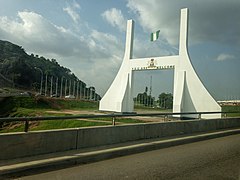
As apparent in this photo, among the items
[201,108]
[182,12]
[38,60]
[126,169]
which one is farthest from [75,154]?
[38,60]

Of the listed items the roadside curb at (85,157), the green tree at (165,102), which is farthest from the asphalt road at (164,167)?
the green tree at (165,102)

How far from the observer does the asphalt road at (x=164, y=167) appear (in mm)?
6977

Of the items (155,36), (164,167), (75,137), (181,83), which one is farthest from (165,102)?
(164,167)

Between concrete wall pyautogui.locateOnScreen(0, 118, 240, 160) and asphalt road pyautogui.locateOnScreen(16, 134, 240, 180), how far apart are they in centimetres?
110

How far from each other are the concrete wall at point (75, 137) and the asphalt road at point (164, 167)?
1.10 m

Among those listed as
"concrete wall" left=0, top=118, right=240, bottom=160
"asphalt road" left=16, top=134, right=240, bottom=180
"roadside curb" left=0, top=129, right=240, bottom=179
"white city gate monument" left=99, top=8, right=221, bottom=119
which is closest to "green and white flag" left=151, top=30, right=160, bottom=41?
"white city gate monument" left=99, top=8, right=221, bottom=119

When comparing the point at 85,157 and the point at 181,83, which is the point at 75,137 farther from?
the point at 181,83

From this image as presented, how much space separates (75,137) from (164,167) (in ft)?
8.85

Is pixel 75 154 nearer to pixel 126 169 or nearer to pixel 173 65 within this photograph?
pixel 126 169

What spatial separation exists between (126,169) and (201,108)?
2984 centimetres

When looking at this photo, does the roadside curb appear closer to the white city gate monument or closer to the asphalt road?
the asphalt road

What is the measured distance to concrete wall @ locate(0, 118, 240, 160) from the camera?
750 cm

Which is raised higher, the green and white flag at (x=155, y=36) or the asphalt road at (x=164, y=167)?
the green and white flag at (x=155, y=36)

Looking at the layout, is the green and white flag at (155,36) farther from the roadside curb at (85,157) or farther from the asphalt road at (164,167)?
the asphalt road at (164,167)
